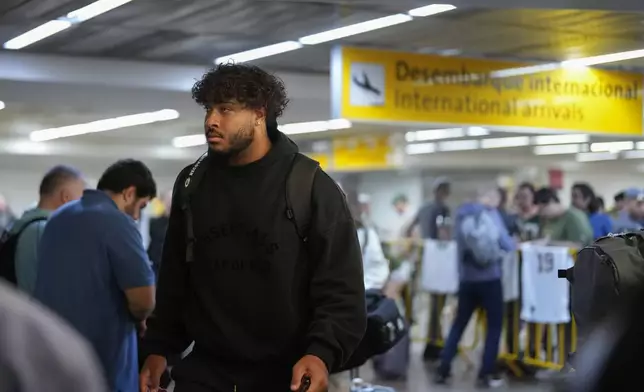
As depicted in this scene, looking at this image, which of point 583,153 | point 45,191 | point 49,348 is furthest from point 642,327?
point 583,153

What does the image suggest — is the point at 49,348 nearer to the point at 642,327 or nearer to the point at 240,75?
the point at 642,327

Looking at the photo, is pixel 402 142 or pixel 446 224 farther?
pixel 402 142

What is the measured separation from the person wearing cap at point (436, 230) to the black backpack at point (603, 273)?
9.47 m

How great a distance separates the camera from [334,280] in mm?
3467

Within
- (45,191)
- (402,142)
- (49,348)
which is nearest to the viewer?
(49,348)

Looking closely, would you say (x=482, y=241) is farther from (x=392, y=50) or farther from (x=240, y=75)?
(x=240, y=75)

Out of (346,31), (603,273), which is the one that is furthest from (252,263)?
(346,31)

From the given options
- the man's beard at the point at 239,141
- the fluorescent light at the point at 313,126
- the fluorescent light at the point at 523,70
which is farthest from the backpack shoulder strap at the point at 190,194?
the fluorescent light at the point at 313,126

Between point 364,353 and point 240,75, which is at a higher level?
point 240,75

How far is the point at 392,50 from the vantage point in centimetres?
1074

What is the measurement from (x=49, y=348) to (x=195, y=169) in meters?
2.36

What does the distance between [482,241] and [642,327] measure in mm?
9376

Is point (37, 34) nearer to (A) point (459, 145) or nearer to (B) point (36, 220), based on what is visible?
(B) point (36, 220)

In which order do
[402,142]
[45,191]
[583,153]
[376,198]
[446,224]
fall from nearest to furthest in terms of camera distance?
[45,191]
[446,224]
[402,142]
[583,153]
[376,198]
